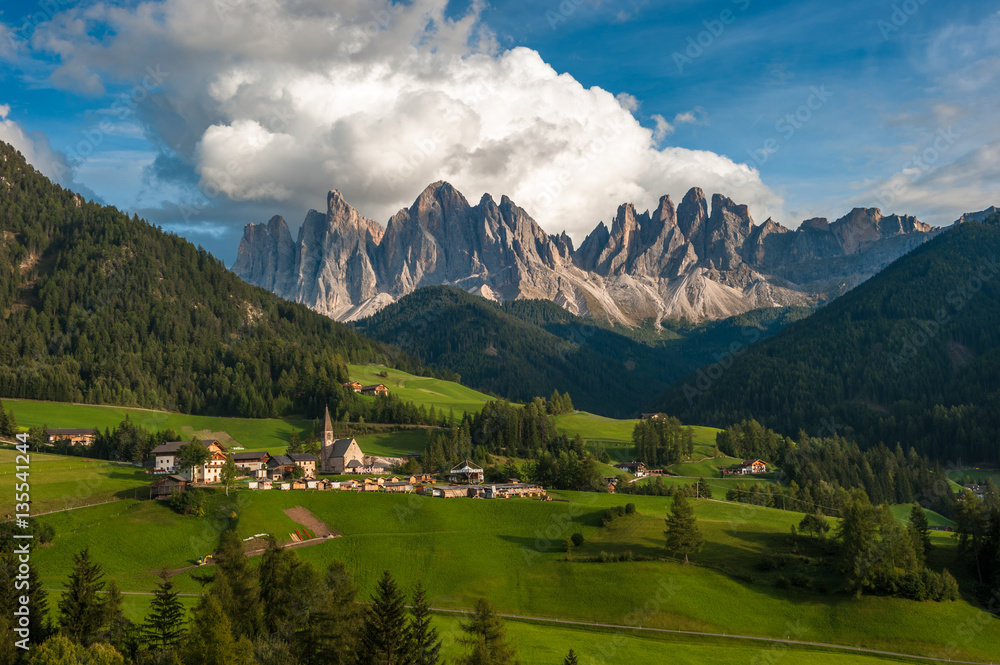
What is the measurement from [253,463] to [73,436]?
39.0 metres

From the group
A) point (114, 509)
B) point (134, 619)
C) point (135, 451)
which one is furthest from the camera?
point (135, 451)

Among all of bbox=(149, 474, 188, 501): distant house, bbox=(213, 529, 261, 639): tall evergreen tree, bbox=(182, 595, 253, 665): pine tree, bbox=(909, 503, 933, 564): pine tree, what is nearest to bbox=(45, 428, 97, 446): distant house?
bbox=(149, 474, 188, 501): distant house

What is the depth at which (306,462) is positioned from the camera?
136 m

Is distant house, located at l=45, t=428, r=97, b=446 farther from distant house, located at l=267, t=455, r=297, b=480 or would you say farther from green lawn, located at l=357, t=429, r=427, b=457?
green lawn, located at l=357, t=429, r=427, b=457

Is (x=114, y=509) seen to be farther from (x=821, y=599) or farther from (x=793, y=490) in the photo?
(x=793, y=490)

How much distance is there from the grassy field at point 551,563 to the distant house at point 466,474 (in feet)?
82.9

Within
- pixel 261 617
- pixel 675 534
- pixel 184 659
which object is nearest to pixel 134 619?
pixel 261 617

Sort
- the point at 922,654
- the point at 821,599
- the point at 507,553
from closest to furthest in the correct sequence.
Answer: the point at 922,654 < the point at 821,599 < the point at 507,553

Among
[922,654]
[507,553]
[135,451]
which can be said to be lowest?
[922,654]

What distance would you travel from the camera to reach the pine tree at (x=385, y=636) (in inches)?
1874

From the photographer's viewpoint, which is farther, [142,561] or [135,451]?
[135,451]

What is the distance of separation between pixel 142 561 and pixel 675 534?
60.9 m

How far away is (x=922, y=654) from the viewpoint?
67.6 m

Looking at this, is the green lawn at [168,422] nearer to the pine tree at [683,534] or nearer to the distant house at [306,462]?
the distant house at [306,462]
